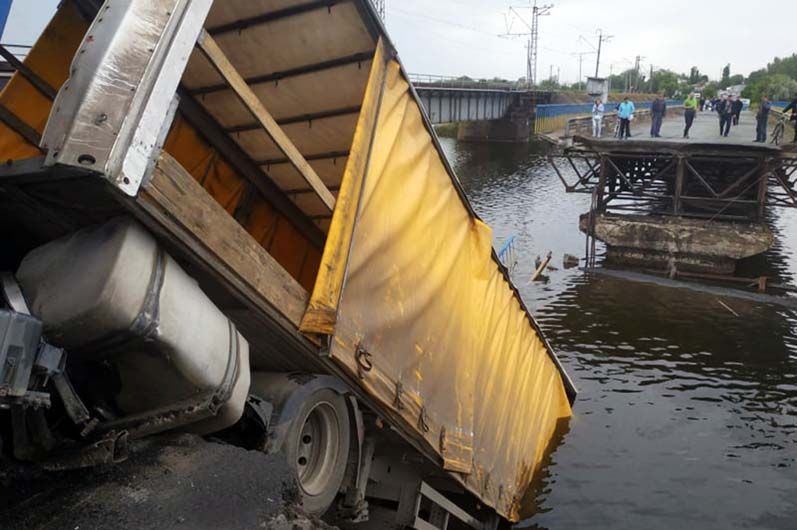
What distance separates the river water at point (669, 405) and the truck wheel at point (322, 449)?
5090mm

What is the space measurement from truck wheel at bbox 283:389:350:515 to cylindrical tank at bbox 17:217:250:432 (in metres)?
1.04

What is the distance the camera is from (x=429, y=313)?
4.79m

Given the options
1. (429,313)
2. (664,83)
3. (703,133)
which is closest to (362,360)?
(429,313)

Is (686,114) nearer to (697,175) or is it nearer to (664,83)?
(697,175)

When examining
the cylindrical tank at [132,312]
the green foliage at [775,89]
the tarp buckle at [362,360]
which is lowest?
the tarp buckle at [362,360]

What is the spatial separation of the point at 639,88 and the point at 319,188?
13177 centimetres

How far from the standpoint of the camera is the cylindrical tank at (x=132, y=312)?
256 centimetres

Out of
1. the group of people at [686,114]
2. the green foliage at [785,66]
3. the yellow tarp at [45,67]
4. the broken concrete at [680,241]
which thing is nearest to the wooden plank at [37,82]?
the yellow tarp at [45,67]

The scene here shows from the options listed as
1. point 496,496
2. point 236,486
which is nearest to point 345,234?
point 236,486

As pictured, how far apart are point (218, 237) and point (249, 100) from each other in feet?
2.96

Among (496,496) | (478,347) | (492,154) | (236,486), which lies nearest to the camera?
(236,486)

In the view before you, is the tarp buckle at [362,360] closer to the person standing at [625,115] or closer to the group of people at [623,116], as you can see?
the person standing at [625,115]

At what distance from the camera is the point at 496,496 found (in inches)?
250

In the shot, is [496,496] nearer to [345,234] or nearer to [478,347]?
[478,347]
